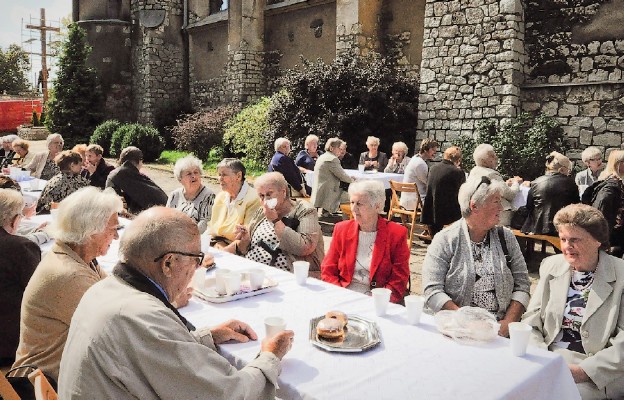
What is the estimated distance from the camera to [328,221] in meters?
9.24

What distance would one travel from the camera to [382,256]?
3576 mm

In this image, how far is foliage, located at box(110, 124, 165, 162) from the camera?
17922 millimetres

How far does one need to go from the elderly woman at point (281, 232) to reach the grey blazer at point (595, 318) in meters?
1.63

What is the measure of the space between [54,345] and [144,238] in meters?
0.89

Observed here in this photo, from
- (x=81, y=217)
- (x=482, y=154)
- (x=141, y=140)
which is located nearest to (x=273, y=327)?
(x=81, y=217)

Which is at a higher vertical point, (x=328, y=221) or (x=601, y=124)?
(x=601, y=124)

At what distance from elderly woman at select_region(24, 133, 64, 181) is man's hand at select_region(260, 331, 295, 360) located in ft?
22.2

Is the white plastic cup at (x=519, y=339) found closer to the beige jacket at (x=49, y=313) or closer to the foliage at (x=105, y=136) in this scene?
the beige jacket at (x=49, y=313)

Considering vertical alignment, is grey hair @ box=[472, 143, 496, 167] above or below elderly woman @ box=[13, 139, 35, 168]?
above

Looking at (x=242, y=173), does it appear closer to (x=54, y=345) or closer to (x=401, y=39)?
(x=54, y=345)

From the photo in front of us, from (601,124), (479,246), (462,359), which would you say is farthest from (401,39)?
(462,359)

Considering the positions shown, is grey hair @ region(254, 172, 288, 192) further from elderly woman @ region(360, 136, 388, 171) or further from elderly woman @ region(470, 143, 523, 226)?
elderly woman @ region(360, 136, 388, 171)

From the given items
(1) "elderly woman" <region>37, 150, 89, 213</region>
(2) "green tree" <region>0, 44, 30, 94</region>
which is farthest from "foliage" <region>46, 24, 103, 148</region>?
(2) "green tree" <region>0, 44, 30, 94</region>

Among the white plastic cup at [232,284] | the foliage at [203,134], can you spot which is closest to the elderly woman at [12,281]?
the white plastic cup at [232,284]
